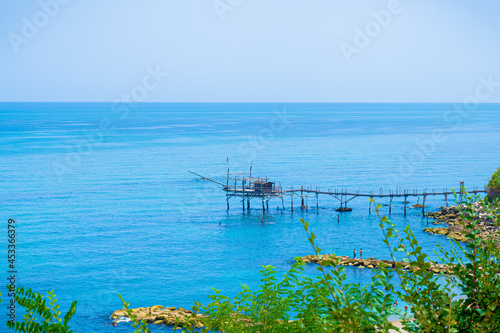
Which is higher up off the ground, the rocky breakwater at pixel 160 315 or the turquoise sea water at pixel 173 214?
the turquoise sea water at pixel 173 214

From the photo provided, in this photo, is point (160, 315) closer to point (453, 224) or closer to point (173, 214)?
point (173, 214)

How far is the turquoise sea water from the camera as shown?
44.3 metres

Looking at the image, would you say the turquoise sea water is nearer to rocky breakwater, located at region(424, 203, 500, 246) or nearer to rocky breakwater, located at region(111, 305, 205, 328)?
rocky breakwater, located at region(111, 305, 205, 328)

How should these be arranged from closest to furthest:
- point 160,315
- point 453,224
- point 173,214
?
point 160,315 < point 453,224 < point 173,214

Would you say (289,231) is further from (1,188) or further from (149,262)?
(1,188)

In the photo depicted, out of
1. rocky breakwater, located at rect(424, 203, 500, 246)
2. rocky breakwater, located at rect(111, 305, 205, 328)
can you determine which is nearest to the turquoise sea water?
rocky breakwater, located at rect(111, 305, 205, 328)

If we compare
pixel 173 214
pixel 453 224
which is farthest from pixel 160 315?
pixel 453 224

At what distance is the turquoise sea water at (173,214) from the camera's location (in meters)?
44.3

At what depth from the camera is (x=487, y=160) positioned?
4316 inches

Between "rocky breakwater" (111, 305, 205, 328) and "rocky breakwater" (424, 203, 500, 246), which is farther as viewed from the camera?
"rocky breakwater" (424, 203, 500, 246)

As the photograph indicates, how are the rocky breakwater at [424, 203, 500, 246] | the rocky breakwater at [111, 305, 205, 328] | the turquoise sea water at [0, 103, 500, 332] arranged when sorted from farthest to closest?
the rocky breakwater at [424, 203, 500, 246]
the turquoise sea water at [0, 103, 500, 332]
the rocky breakwater at [111, 305, 205, 328]

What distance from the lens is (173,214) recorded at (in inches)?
2618

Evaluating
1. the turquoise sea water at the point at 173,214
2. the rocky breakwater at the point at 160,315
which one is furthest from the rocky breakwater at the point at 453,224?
the rocky breakwater at the point at 160,315

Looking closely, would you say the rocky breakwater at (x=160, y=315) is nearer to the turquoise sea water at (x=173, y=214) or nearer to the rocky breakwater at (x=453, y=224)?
the turquoise sea water at (x=173, y=214)
